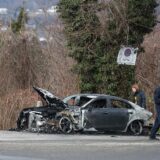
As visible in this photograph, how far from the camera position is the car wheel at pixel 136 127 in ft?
77.1

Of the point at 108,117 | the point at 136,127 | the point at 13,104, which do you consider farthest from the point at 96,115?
the point at 13,104

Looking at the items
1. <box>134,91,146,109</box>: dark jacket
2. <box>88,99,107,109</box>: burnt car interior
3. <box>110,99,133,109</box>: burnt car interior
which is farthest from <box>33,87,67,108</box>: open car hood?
<box>134,91,146,109</box>: dark jacket

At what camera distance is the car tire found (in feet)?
73.0

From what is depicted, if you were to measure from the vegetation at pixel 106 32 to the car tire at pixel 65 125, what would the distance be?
5742 mm

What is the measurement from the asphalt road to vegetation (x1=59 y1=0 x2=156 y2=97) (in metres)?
6.13

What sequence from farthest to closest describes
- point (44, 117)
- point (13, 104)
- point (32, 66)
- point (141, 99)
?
point (32, 66) < point (13, 104) < point (141, 99) < point (44, 117)

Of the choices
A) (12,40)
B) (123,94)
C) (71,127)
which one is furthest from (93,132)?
(12,40)

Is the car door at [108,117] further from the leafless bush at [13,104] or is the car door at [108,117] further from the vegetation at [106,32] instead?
the vegetation at [106,32]

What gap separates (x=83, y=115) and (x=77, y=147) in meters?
4.81

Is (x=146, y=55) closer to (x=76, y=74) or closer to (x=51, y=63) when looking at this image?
(x=51, y=63)

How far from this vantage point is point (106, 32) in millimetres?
27375

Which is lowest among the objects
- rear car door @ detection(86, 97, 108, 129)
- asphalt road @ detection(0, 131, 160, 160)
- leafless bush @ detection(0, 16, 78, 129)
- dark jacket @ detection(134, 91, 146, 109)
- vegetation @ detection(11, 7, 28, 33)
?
asphalt road @ detection(0, 131, 160, 160)

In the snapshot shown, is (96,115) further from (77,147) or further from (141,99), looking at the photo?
(77,147)

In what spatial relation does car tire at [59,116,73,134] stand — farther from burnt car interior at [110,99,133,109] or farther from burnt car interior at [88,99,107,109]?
burnt car interior at [110,99,133,109]
